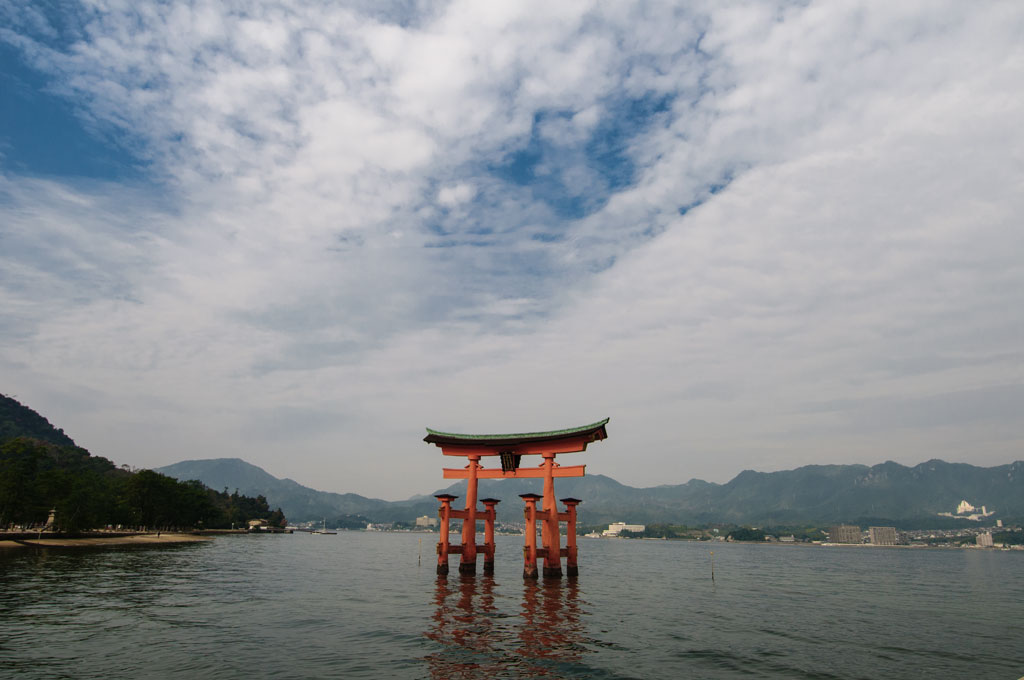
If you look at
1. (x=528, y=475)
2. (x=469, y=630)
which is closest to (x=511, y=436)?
(x=528, y=475)

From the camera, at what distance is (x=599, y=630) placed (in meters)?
18.3

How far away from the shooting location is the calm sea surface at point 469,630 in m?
13.1

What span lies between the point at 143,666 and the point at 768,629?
19596mm

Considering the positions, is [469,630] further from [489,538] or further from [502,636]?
[489,538]

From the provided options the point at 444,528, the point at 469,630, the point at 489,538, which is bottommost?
the point at 469,630

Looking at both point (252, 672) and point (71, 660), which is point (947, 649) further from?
point (71, 660)

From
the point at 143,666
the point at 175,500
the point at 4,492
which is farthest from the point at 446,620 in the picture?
the point at 175,500

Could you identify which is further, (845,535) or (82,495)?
(845,535)

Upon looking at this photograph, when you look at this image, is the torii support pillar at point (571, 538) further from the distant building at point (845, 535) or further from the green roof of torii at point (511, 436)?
the distant building at point (845, 535)

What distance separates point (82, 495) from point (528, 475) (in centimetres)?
5378

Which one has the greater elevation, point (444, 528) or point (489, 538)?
point (444, 528)

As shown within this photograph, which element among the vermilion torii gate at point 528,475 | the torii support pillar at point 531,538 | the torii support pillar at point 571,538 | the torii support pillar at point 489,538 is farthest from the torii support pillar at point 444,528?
the torii support pillar at point 571,538

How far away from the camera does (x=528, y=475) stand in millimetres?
31656

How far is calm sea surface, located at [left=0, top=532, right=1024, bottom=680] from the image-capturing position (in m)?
13.1
